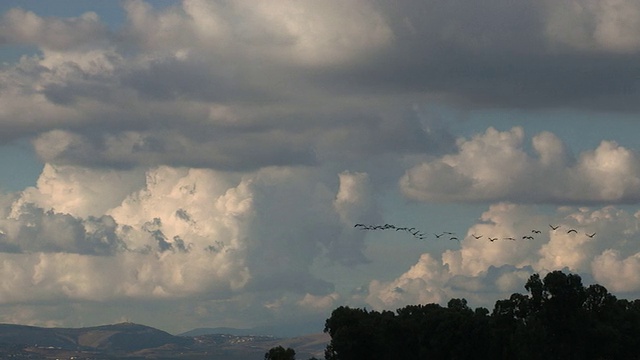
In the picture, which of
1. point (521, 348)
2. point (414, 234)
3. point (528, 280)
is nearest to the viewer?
point (414, 234)

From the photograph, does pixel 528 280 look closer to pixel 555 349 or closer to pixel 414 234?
pixel 555 349

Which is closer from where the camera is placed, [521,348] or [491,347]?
[521,348]

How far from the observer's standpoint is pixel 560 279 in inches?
7618

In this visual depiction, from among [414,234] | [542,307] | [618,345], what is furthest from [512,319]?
[414,234]

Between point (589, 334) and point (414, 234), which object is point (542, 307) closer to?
point (589, 334)

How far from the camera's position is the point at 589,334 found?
195 m

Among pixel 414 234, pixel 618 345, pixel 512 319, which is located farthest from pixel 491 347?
pixel 414 234

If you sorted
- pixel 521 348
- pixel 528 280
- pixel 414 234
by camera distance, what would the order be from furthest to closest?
pixel 528 280 < pixel 521 348 < pixel 414 234

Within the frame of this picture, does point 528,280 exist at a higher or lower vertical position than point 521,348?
higher

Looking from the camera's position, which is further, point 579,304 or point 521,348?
point 579,304

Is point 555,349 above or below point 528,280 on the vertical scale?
below

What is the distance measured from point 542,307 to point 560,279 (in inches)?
219

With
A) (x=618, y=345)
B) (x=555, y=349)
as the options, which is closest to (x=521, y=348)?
(x=555, y=349)

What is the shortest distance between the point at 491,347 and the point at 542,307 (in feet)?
38.8
